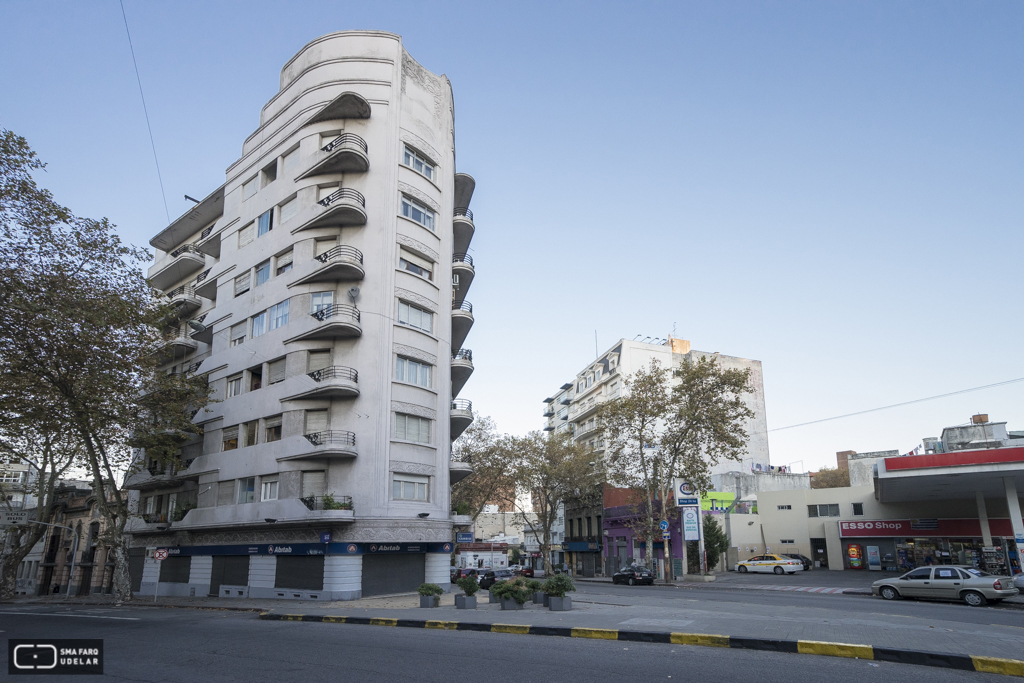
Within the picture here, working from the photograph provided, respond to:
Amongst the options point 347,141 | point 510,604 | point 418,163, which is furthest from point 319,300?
point 510,604

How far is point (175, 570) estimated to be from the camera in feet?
127

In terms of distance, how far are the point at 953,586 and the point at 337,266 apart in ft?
94.9

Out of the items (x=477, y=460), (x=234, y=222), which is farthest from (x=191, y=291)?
(x=477, y=460)

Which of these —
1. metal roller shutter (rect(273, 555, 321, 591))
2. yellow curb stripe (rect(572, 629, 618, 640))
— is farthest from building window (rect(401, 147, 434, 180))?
yellow curb stripe (rect(572, 629, 618, 640))

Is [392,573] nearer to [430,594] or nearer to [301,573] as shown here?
[301,573]

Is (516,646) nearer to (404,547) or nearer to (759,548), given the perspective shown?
(404,547)

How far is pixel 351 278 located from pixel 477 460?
2351 cm

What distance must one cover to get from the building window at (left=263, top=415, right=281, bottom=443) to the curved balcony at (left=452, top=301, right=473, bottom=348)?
36.3ft

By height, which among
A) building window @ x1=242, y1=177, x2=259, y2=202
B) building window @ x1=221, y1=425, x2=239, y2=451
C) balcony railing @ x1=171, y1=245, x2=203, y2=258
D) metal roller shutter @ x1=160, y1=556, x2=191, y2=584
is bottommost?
metal roller shutter @ x1=160, y1=556, x2=191, y2=584

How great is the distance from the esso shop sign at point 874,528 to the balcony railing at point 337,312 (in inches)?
1626

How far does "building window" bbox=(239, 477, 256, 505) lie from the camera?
1332 inches

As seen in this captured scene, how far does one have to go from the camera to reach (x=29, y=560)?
6469cm

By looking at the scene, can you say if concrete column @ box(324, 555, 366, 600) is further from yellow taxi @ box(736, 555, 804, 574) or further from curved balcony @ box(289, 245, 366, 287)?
yellow taxi @ box(736, 555, 804, 574)

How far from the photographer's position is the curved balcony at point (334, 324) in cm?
3117
